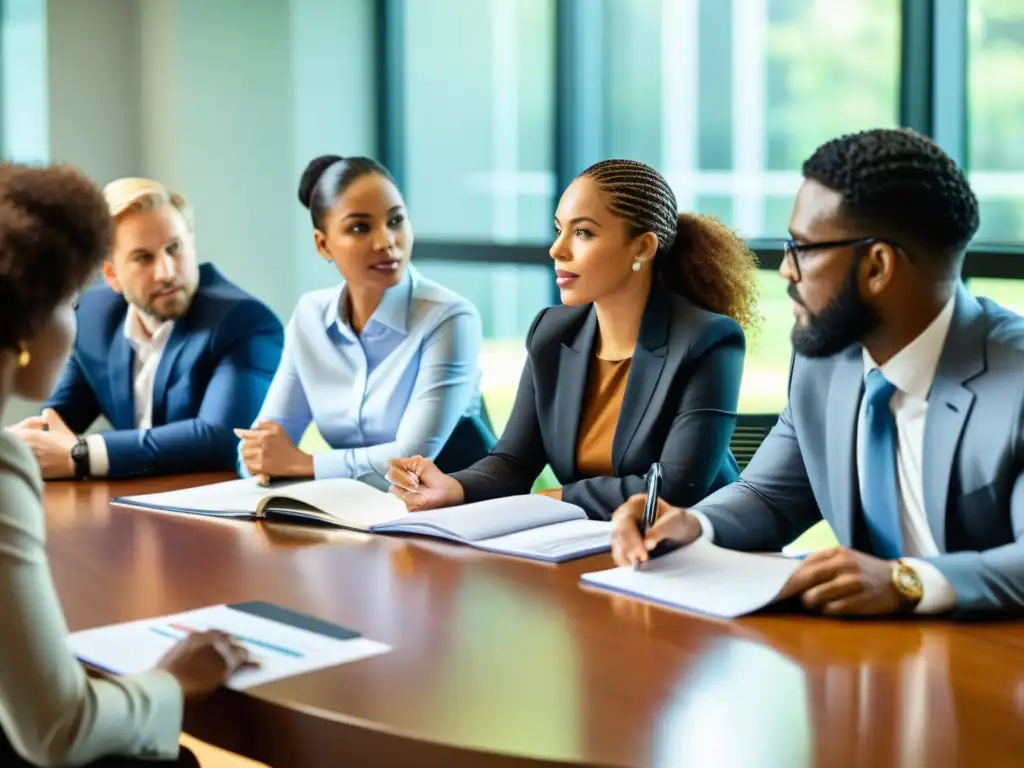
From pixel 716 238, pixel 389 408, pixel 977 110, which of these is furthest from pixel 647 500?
pixel 977 110

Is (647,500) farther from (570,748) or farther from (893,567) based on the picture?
(570,748)

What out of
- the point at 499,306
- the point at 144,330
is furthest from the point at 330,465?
the point at 499,306

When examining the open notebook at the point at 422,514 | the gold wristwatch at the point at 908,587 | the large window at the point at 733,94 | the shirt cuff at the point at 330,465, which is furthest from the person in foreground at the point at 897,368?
the large window at the point at 733,94

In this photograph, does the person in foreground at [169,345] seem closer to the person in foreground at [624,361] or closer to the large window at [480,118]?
the person in foreground at [624,361]

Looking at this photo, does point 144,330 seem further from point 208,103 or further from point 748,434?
point 208,103

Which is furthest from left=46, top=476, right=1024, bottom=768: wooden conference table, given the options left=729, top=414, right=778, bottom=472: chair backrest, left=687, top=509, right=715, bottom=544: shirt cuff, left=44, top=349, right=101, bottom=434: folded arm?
left=44, top=349, right=101, bottom=434: folded arm

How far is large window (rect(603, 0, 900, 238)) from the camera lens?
4.96 m

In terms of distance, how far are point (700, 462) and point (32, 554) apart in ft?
5.30

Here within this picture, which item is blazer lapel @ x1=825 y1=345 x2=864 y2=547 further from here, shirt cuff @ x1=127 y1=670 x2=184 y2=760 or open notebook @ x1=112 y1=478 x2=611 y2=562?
shirt cuff @ x1=127 y1=670 x2=184 y2=760

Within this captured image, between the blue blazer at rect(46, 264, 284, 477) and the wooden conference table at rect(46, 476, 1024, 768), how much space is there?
105 cm

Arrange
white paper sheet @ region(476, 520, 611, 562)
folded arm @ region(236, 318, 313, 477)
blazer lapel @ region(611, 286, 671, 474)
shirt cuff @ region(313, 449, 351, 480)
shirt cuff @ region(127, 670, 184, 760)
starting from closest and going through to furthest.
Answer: shirt cuff @ region(127, 670, 184, 760) → white paper sheet @ region(476, 520, 611, 562) → blazer lapel @ region(611, 286, 671, 474) → shirt cuff @ region(313, 449, 351, 480) → folded arm @ region(236, 318, 313, 477)

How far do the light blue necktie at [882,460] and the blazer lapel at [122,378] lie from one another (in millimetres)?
2204

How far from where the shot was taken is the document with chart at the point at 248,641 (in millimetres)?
1674

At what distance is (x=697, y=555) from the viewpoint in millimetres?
2186
